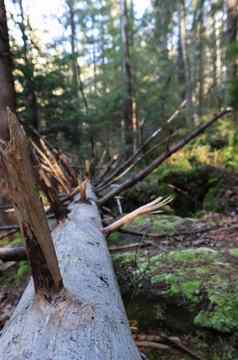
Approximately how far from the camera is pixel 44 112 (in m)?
9.71

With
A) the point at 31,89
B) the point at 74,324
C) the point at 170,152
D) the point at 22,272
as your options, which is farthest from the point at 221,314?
the point at 31,89

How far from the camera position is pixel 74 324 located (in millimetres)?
1389

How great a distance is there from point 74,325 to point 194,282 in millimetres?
1536

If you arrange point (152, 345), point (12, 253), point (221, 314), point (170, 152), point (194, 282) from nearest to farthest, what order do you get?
point (152, 345)
point (221, 314)
point (12, 253)
point (194, 282)
point (170, 152)

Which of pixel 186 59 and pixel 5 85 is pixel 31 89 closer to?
pixel 5 85

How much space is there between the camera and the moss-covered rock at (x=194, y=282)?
2.32 metres

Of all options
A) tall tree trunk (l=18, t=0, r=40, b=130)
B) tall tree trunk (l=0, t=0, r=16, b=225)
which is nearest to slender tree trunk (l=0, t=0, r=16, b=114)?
tall tree trunk (l=0, t=0, r=16, b=225)

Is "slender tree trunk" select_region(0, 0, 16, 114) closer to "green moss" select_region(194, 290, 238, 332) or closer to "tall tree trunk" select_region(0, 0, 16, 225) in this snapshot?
"tall tree trunk" select_region(0, 0, 16, 225)

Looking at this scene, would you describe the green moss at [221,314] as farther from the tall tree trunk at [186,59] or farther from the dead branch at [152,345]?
the tall tree trunk at [186,59]

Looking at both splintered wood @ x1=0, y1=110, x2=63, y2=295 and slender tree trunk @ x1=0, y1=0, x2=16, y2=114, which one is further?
slender tree trunk @ x1=0, y1=0, x2=16, y2=114

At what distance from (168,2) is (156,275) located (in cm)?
2002

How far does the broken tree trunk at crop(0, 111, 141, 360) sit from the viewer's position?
4.04 ft

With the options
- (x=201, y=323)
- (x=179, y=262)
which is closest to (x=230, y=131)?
(x=179, y=262)

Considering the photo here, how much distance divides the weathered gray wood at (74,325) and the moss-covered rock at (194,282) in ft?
2.47
